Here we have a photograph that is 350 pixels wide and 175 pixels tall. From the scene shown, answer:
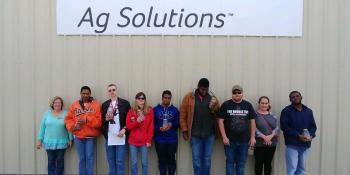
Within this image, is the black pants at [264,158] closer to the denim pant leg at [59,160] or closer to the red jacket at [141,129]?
the red jacket at [141,129]

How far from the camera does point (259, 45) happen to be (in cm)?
735

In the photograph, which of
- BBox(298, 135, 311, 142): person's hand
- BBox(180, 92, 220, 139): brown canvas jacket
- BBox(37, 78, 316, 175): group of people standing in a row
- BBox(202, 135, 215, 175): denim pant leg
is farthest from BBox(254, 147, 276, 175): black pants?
BBox(180, 92, 220, 139): brown canvas jacket

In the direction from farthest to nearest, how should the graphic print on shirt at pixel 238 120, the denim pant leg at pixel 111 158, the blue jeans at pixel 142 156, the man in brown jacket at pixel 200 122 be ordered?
the denim pant leg at pixel 111 158 → the blue jeans at pixel 142 156 → the man in brown jacket at pixel 200 122 → the graphic print on shirt at pixel 238 120

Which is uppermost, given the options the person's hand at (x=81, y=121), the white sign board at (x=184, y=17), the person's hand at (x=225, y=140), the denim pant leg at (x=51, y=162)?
the white sign board at (x=184, y=17)

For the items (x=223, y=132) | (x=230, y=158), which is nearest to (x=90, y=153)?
(x=223, y=132)

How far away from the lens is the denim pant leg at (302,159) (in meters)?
6.81

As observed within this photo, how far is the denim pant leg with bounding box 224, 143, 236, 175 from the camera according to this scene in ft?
22.5

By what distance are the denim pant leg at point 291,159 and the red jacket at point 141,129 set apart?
2.59 meters

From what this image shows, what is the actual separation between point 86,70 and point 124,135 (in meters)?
1.59

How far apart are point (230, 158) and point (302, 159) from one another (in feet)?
4.37

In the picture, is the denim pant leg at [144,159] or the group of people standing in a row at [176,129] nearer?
the group of people standing in a row at [176,129]

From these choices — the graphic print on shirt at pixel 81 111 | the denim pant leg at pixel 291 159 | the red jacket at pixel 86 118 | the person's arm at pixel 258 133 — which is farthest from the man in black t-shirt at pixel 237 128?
the graphic print on shirt at pixel 81 111

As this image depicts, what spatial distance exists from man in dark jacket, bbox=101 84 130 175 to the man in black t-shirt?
1848 mm

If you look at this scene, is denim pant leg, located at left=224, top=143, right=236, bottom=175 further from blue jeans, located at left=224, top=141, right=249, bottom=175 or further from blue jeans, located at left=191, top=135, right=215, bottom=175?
blue jeans, located at left=191, top=135, right=215, bottom=175
